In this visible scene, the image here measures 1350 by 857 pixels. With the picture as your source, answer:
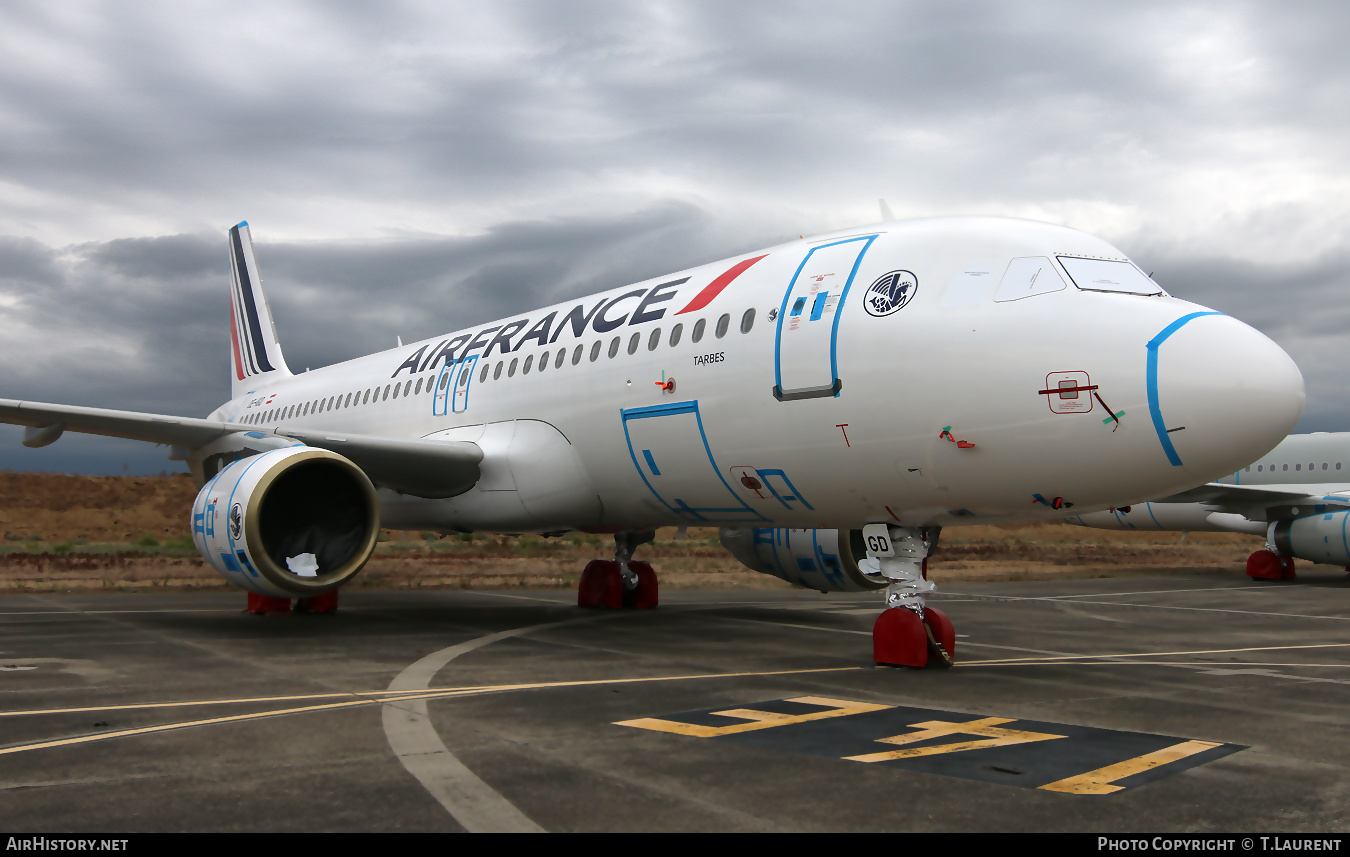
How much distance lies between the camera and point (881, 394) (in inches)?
306

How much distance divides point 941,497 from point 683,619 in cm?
586

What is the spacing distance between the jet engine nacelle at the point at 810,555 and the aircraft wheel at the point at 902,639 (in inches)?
139

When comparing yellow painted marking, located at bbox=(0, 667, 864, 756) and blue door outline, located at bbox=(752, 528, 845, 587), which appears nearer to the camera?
yellow painted marking, located at bbox=(0, 667, 864, 756)

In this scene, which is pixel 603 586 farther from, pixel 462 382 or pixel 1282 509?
pixel 1282 509

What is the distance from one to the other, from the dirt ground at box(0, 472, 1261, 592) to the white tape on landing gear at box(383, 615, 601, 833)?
12850 mm

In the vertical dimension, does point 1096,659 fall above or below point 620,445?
below

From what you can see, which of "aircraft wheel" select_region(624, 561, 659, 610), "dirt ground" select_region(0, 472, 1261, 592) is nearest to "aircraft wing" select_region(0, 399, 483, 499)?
"aircraft wheel" select_region(624, 561, 659, 610)

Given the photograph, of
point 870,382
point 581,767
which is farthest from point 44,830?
point 870,382

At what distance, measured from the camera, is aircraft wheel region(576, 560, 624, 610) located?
14.3 metres

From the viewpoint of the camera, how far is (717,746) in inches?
204

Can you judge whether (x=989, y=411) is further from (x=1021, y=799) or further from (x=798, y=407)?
(x=1021, y=799)

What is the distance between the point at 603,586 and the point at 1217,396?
946 centimetres

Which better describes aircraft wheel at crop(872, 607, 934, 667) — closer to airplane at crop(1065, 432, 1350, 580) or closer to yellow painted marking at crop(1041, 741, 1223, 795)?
yellow painted marking at crop(1041, 741, 1223, 795)

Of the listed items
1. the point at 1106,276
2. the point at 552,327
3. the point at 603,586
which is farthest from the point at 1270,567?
the point at 552,327
